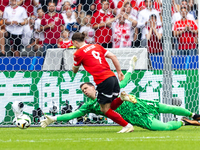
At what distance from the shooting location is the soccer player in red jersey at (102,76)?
17.4 feet

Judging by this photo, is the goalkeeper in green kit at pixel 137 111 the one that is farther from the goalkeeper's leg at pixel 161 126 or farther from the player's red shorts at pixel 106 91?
the player's red shorts at pixel 106 91

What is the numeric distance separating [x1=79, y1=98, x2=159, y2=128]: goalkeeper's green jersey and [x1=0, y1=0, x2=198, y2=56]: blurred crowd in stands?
8.29 ft

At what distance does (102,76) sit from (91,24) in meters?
3.66

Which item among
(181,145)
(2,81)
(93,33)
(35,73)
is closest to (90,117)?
(35,73)

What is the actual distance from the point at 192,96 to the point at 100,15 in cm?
275

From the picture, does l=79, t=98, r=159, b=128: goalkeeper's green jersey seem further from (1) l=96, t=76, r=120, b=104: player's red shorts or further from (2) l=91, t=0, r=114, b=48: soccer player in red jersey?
(2) l=91, t=0, r=114, b=48: soccer player in red jersey

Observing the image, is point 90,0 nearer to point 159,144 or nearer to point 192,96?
point 192,96

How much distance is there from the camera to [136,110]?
561cm

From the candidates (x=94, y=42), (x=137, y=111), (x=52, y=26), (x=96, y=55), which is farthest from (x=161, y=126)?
(x=52, y=26)

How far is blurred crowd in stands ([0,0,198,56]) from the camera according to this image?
8.22m

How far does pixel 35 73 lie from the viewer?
283 inches

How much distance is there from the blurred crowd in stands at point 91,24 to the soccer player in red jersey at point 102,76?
2684 mm

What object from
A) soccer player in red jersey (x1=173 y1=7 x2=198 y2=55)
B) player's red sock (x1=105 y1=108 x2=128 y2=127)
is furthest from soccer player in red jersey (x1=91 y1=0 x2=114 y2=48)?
player's red sock (x1=105 y1=108 x2=128 y2=127)

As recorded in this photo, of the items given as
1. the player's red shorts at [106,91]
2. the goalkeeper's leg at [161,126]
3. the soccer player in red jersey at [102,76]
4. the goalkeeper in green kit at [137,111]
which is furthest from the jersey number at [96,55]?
the goalkeeper's leg at [161,126]
